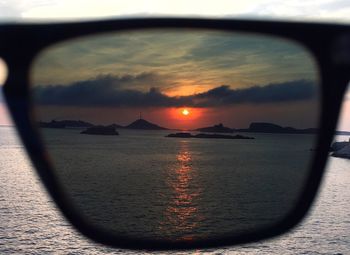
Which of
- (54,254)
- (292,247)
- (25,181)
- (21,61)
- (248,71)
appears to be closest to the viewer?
(21,61)

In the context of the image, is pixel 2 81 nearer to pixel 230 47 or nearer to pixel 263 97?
pixel 230 47

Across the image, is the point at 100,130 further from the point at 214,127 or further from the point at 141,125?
the point at 214,127

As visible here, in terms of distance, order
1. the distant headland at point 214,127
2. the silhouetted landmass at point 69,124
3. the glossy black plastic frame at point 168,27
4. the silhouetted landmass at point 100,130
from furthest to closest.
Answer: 1. the silhouetted landmass at point 100,130
2. the distant headland at point 214,127
3. the silhouetted landmass at point 69,124
4. the glossy black plastic frame at point 168,27

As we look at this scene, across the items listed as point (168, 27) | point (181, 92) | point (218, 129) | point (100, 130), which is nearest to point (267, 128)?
point (218, 129)

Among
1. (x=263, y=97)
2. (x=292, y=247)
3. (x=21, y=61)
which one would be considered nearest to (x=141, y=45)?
(x=21, y=61)

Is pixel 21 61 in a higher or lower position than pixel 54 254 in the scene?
higher

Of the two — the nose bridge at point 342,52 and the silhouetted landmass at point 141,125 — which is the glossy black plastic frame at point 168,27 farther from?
the silhouetted landmass at point 141,125

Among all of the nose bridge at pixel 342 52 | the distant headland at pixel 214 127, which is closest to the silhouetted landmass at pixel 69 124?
the distant headland at pixel 214 127

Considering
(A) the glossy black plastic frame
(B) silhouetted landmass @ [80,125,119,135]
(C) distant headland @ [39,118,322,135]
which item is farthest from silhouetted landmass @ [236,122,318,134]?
(B) silhouetted landmass @ [80,125,119,135]
